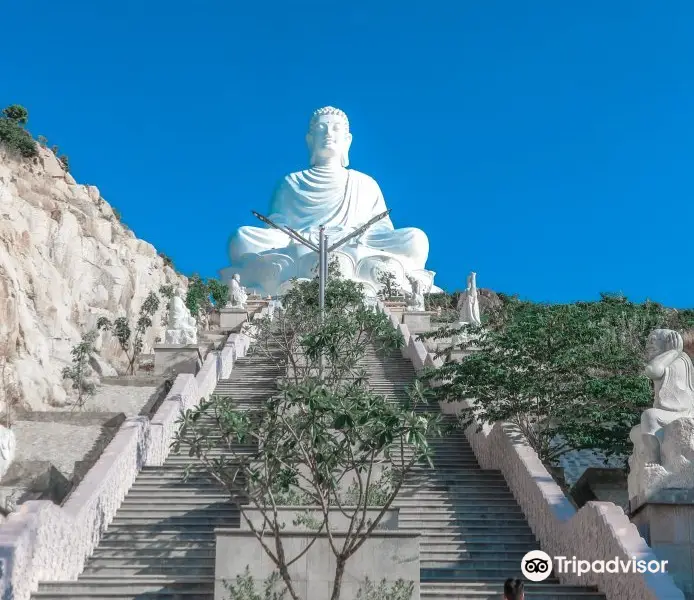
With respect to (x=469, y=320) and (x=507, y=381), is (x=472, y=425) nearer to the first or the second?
(x=507, y=381)

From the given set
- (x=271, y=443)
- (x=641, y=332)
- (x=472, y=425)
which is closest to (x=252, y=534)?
(x=271, y=443)

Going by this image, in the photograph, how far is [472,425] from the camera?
15289 mm

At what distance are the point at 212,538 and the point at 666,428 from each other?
521 cm

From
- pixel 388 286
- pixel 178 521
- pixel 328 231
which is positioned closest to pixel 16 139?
pixel 328 231

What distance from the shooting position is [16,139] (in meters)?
34.2

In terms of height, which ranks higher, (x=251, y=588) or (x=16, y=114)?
(x=16, y=114)

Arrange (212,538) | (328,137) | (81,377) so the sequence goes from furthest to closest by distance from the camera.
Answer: (328,137) < (81,377) < (212,538)

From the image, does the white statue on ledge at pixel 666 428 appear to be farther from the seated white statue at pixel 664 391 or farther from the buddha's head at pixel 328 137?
the buddha's head at pixel 328 137

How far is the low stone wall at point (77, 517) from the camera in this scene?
902 centimetres

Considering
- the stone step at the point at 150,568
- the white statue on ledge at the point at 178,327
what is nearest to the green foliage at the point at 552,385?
the stone step at the point at 150,568

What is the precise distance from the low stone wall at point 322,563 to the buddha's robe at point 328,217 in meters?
27.7

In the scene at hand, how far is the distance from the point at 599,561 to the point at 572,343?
502 centimetres

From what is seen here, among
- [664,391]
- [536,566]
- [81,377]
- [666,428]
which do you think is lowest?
[536,566]

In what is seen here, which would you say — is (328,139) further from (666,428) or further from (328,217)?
(666,428)
